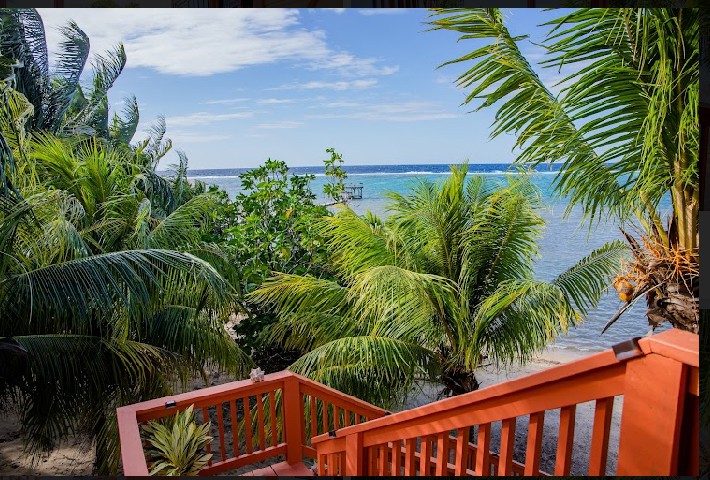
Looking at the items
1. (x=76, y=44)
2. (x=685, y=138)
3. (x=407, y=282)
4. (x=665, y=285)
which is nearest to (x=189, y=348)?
(x=407, y=282)

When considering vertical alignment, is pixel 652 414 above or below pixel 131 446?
above

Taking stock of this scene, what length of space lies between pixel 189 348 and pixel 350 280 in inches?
40.6

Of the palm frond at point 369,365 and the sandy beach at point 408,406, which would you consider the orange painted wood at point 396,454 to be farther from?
the sandy beach at point 408,406

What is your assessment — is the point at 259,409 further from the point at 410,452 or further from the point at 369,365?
the point at 410,452

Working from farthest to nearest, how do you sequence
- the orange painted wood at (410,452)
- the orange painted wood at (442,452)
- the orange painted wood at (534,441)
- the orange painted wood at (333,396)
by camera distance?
1. the orange painted wood at (333,396)
2. the orange painted wood at (410,452)
3. the orange painted wood at (442,452)
4. the orange painted wood at (534,441)

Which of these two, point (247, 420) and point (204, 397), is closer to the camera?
point (204, 397)

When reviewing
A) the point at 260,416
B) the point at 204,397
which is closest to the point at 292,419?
the point at 260,416

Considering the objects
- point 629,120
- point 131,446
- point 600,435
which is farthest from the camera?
point 629,120

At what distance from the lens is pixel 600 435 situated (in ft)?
3.03

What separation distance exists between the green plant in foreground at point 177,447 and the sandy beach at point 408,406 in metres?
1.72

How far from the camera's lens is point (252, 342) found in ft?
13.3

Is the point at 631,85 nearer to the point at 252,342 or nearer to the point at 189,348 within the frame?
the point at 189,348

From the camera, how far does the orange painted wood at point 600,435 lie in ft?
2.94

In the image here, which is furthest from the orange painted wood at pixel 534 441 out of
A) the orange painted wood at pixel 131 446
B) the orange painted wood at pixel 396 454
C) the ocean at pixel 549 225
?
the ocean at pixel 549 225
